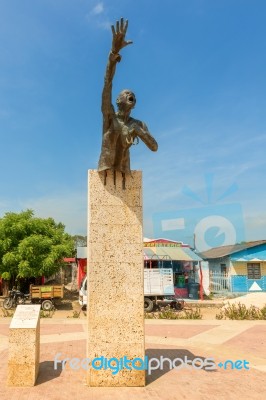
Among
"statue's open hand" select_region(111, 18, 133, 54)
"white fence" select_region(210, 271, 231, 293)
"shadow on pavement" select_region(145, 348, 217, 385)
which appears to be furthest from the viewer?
"white fence" select_region(210, 271, 231, 293)

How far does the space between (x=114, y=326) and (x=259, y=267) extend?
20057mm

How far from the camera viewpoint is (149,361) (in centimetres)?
715

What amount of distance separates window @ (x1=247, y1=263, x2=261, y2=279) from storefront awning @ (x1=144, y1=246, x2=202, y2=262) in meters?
3.77

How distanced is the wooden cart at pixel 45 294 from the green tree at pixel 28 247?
3.28 feet

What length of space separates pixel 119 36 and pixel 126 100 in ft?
3.46

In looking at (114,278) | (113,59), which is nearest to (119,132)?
(113,59)

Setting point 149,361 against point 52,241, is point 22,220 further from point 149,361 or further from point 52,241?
point 149,361

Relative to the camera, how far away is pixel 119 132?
588 cm

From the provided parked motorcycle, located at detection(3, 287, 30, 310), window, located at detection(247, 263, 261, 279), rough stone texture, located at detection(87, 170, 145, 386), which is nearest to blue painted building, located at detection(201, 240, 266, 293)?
window, located at detection(247, 263, 261, 279)

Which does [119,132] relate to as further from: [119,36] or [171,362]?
[171,362]

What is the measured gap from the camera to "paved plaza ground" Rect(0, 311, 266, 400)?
540cm

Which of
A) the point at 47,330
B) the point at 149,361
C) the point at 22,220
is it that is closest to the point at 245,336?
the point at 149,361

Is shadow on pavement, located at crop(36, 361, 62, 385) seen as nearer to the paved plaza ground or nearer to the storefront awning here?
the paved plaza ground

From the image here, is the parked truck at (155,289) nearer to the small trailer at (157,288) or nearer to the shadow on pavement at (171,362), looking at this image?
the small trailer at (157,288)
